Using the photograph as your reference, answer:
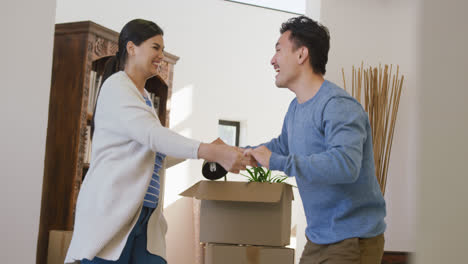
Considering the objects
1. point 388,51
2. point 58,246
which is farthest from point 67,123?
point 388,51

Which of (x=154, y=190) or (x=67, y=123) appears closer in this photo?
(x=154, y=190)

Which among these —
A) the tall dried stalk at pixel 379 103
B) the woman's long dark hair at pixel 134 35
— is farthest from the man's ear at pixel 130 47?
the tall dried stalk at pixel 379 103

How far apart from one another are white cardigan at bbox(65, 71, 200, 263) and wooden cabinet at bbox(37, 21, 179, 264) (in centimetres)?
142

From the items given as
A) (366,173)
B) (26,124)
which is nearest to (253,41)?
(26,124)

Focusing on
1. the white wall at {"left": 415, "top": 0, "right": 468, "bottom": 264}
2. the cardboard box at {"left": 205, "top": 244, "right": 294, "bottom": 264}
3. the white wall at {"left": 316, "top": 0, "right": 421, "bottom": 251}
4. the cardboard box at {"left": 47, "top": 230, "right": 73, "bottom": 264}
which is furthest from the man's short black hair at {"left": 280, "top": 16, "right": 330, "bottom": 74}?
the cardboard box at {"left": 47, "top": 230, "right": 73, "bottom": 264}

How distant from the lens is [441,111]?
0.34 metres

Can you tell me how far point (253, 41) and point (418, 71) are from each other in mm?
4727

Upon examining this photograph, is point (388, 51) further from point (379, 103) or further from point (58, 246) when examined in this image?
point (58, 246)

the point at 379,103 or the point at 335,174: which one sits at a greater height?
the point at 379,103

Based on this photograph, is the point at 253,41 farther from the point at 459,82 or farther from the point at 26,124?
the point at 459,82

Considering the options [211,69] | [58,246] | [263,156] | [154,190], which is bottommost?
[58,246]

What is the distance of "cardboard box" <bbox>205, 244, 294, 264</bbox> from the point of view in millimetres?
1888

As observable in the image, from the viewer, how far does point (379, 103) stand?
3.12 metres

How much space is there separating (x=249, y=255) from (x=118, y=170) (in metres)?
0.69
